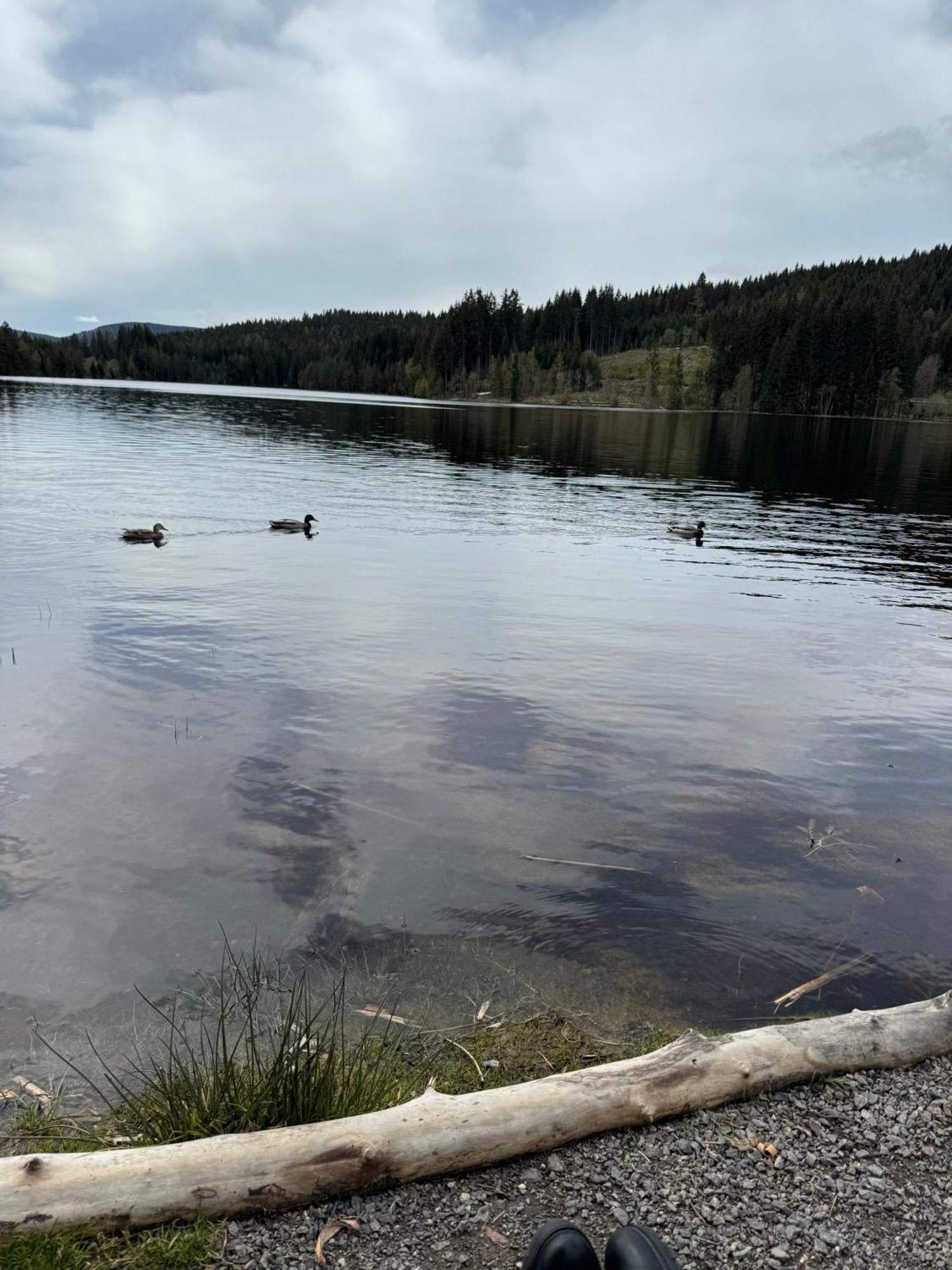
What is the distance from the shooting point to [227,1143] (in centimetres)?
399

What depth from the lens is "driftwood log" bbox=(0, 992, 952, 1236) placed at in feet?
12.3

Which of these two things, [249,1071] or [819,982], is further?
[819,982]

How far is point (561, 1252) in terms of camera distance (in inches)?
138

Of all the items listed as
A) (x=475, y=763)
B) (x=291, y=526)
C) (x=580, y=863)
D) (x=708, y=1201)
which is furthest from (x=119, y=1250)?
(x=291, y=526)

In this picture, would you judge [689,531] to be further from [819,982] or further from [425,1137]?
[425,1137]

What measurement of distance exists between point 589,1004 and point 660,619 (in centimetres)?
1402

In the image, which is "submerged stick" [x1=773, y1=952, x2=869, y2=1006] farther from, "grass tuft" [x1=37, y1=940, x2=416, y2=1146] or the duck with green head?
the duck with green head

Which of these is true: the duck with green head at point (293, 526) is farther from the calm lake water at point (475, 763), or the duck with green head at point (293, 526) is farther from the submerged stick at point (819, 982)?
the submerged stick at point (819, 982)

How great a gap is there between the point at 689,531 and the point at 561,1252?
100 feet

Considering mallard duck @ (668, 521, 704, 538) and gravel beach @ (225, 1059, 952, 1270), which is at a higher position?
mallard duck @ (668, 521, 704, 538)

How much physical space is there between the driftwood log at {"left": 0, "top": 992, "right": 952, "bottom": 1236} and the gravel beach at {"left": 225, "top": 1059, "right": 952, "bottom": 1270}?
11 cm

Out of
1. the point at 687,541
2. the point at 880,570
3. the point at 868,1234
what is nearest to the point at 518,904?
the point at 868,1234

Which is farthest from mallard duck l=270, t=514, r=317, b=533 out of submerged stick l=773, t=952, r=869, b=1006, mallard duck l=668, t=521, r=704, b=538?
submerged stick l=773, t=952, r=869, b=1006

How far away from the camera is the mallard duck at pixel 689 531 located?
103ft
